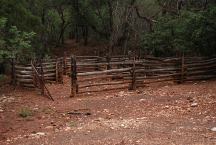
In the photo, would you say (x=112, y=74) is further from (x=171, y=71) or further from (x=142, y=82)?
(x=171, y=71)

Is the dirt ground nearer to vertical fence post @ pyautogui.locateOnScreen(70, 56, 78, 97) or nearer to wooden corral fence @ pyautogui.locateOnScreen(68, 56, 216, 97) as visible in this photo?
vertical fence post @ pyautogui.locateOnScreen(70, 56, 78, 97)

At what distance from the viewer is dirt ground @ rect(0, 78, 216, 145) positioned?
30.6ft

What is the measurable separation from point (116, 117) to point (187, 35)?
9588 mm

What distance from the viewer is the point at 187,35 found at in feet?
66.3

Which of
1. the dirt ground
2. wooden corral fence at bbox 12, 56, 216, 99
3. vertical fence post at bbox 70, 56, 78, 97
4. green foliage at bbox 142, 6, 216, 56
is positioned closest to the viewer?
the dirt ground

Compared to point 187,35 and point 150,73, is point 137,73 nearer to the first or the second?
point 150,73

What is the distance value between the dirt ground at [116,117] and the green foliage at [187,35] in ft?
8.76

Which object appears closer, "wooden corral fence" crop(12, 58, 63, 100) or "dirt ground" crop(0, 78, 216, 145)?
"dirt ground" crop(0, 78, 216, 145)

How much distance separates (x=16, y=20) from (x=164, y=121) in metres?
14.2

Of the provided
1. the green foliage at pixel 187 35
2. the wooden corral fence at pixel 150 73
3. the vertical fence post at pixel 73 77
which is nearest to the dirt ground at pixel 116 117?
the vertical fence post at pixel 73 77

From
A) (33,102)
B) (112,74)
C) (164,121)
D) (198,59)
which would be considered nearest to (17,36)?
(33,102)

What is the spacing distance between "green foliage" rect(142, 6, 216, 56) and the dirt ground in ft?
8.76

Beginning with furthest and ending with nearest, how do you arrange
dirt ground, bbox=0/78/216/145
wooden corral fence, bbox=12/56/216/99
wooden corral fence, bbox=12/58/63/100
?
1. wooden corral fence, bbox=12/56/216/99
2. wooden corral fence, bbox=12/58/63/100
3. dirt ground, bbox=0/78/216/145

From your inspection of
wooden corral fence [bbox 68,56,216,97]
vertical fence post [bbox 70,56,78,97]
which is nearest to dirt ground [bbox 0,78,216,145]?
vertical fence post [bbox 70,56,78,97]
